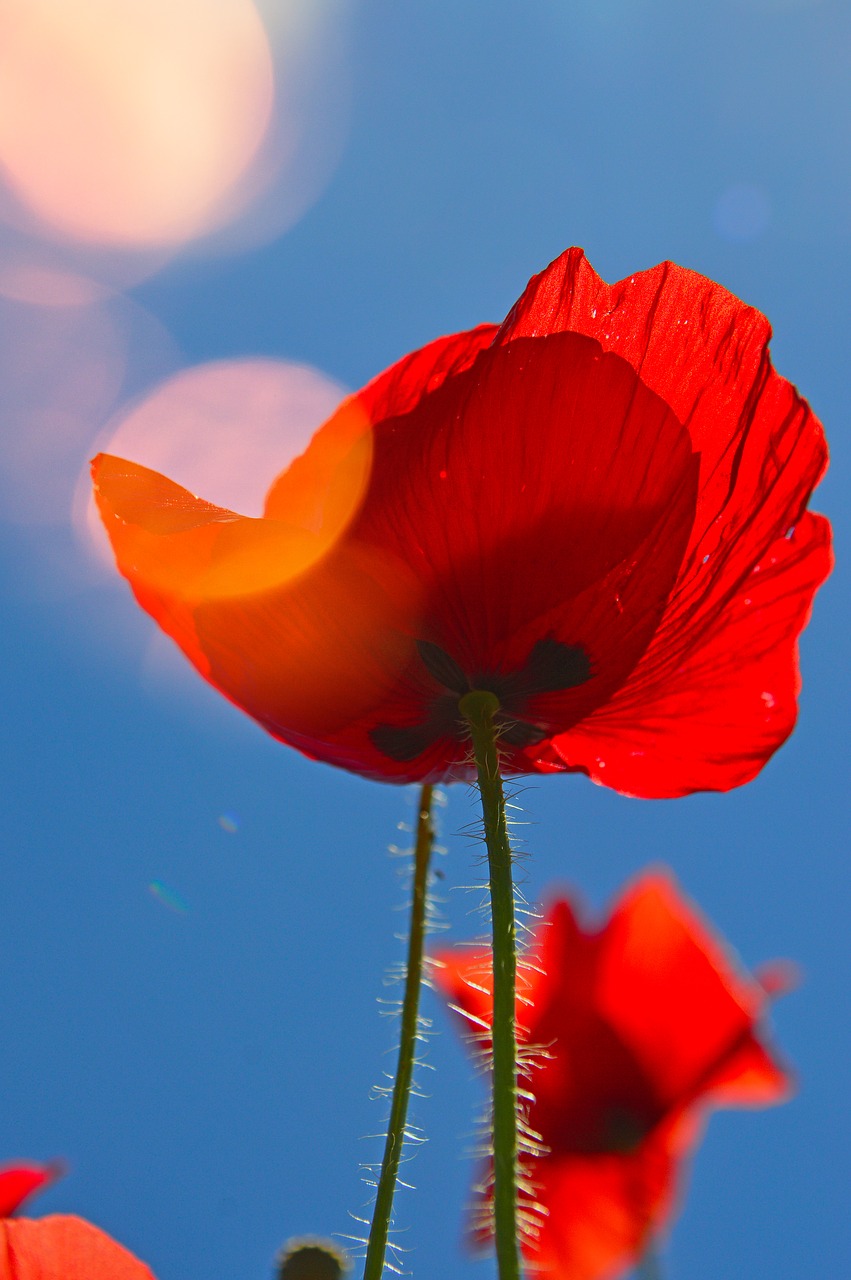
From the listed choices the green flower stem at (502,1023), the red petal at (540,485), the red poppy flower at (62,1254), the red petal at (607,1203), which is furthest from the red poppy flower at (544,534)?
the red petal at (607,1203)

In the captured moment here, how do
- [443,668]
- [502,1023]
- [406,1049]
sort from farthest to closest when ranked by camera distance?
[443,668] < [406,1049] < [502,1023]

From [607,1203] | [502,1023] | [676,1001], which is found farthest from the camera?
[676,1001]

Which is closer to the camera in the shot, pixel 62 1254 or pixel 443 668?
pixel 62 1254

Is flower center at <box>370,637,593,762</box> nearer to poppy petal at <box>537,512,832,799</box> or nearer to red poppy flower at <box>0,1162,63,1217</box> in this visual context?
poppy petal at <box>537,512,832,799</box>

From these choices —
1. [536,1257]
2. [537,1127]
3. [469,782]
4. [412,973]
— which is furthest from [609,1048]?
[412,973]

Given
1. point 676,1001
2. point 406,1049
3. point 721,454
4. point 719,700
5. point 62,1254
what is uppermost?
point 721,454

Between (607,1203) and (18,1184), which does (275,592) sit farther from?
(607,1203)

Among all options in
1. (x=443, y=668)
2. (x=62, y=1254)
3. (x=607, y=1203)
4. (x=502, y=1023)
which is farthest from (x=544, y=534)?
(x=607, y=1203)

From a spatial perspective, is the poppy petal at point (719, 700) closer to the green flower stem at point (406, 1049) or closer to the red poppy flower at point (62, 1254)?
the green flower stem at point (406, 1049)
